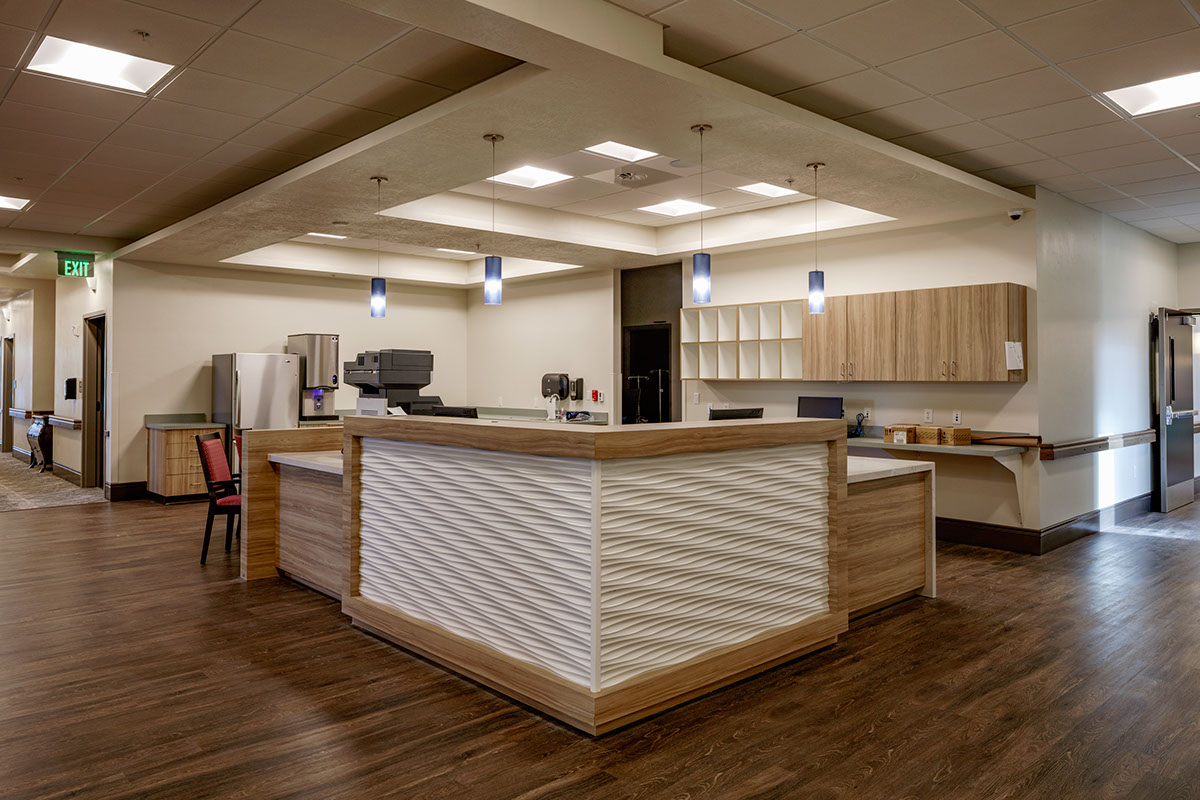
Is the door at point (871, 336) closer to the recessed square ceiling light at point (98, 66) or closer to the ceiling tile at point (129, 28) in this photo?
the ceiling tile at point (129, 28)

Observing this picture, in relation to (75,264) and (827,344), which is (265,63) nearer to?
(827,344)

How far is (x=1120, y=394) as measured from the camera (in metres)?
7.64

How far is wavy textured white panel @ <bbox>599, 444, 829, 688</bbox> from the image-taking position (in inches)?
117

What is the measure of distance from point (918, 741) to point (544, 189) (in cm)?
517

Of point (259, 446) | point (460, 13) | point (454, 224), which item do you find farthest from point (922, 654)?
point (454, 224)

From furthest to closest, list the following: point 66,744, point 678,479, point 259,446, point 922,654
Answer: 1. point 259,446
2. point 922,654
3. point 678,479
4. point 66,744

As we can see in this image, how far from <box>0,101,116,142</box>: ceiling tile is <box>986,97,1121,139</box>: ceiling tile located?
18.2 feet

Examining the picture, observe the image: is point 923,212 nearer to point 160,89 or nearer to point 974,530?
point 974,530

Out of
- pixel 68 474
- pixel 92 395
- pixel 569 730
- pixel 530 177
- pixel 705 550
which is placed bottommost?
pixel 569 730

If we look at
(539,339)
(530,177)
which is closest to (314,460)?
(530,177)

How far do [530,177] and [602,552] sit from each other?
4.33 metres

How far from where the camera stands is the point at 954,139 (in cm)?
505

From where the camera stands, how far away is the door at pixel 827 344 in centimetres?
706

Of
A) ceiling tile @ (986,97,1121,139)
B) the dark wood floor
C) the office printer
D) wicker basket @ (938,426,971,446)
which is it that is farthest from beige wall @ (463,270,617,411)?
the dark wood floor
